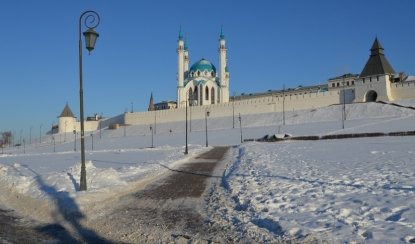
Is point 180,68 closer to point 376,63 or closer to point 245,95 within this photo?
point 245,95

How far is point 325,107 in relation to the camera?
71.1 meters

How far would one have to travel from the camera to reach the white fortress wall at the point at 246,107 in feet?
249

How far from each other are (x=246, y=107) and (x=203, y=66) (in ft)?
65.5

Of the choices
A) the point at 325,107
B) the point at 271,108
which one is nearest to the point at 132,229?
the point at 325,107

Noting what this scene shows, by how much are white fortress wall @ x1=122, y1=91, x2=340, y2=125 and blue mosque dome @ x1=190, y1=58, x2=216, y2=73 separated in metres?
11.3

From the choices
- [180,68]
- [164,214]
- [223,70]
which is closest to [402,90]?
[223,70]

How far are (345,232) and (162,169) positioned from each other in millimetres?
11565

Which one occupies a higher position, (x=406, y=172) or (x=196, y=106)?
(x=196, y=106)

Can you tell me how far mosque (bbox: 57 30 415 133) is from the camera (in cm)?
6806

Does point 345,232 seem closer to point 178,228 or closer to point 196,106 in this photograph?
point 178,228

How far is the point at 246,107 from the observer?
279ft

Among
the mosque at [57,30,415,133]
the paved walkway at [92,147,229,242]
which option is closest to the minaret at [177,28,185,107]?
the mosque at [57,30,415,133]

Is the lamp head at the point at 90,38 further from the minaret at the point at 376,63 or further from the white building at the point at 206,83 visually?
the white building at the point at 206,83

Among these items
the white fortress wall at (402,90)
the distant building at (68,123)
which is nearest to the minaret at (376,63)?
the white fortress wall at (402,90)
